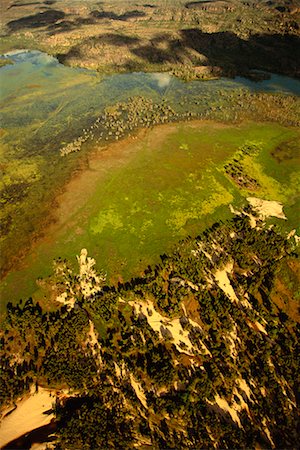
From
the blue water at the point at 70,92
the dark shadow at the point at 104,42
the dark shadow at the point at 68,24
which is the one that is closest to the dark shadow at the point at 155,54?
the dark shadow at the point at 104,42

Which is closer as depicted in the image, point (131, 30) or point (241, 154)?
point (241, 154)

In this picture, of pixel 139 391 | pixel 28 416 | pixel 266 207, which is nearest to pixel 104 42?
pixel 266 207

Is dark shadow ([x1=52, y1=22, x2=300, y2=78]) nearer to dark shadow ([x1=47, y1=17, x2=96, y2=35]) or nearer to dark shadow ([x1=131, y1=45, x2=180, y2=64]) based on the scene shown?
dark shadow ([x1=131, y1=45, x2=180, y2=64])

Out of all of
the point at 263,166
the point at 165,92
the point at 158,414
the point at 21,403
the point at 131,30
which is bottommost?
the point at 158,414

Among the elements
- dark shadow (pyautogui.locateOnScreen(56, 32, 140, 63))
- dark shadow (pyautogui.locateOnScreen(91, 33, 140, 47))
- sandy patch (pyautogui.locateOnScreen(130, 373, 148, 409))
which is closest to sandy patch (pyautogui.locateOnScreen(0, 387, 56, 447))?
sandy patch (pyautogui.locateOnScreen(130, 373, 148, 409))

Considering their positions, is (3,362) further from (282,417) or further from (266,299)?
(266,299)

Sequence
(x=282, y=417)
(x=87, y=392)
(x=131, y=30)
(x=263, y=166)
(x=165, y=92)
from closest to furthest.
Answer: (x=282, y=417) → (x=87, y=392) → (x=263, y=166) → (x=165, y=92) → (x=131, y=30)

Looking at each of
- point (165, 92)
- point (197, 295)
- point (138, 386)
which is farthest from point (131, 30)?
point (138, 386)

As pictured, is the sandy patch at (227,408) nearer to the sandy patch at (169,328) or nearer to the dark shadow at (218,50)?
the sandy patch at (169,328)
